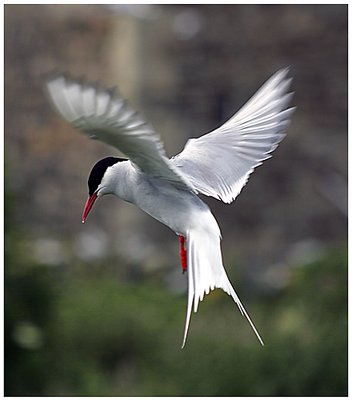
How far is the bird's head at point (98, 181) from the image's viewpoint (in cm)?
351

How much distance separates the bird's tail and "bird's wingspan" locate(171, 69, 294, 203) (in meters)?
0.30

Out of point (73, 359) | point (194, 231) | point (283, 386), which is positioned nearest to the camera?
point (194, 231)

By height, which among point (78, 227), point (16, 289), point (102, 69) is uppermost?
point (102, 69)

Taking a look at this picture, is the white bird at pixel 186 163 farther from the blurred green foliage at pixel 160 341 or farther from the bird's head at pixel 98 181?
the blurred green foliage at pixel 160 341

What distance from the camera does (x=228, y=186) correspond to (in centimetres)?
394

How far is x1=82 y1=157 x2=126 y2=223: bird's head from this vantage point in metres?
3.51

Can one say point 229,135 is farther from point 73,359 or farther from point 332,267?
point 332,267

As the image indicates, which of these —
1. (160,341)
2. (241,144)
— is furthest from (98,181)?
(160,341)

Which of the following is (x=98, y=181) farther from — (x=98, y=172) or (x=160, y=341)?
(x=160, y=341)

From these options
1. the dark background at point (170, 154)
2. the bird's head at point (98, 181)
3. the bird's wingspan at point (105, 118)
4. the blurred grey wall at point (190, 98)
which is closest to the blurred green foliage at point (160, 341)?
the dark background at point (170, 154)

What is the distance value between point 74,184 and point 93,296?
3.20m

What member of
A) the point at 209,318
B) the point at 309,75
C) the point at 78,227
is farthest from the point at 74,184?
the point at 209,318

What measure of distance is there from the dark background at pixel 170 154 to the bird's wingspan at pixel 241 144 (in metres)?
2.75

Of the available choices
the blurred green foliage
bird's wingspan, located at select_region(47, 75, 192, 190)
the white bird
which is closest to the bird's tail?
the white bird
